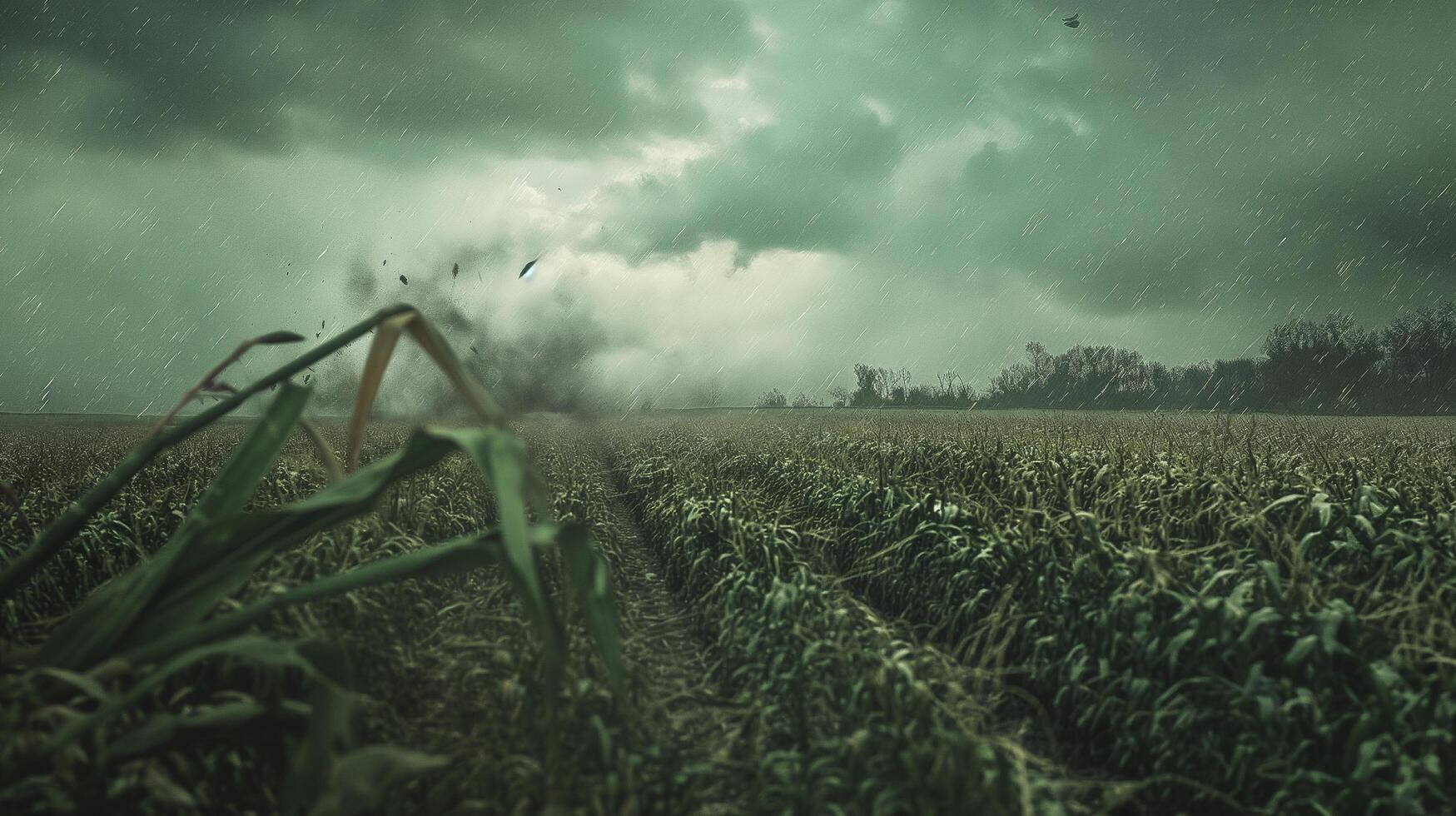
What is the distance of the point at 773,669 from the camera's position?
129 inches

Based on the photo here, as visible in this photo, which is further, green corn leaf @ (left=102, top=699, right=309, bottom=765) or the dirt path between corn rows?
the dirt path between corn rows

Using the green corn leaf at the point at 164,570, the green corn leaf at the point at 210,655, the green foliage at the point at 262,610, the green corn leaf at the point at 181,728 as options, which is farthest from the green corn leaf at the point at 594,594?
the green corn leaf at the point at 164,570

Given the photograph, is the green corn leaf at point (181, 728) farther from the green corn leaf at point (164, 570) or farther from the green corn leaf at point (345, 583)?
the green corn leaf at point (164, 570)

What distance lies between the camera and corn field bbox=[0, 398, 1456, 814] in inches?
70.4

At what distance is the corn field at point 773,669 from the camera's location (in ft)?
5.86

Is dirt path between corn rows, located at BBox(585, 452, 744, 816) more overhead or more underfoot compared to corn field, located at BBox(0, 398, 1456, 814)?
more underfoot

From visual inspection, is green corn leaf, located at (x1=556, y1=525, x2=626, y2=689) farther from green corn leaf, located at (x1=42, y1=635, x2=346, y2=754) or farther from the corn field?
green corn leaf, located at (x1=42, y1=635, x2=346, y2=754)

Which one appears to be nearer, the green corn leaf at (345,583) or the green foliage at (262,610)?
the green foliage at (262,610)

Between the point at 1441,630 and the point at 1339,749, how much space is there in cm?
94

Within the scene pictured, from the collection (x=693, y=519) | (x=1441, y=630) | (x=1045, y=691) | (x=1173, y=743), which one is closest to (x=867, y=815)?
(x=1173, y=743)

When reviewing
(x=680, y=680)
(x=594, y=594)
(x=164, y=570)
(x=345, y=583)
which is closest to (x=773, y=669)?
(x=680, y=680)

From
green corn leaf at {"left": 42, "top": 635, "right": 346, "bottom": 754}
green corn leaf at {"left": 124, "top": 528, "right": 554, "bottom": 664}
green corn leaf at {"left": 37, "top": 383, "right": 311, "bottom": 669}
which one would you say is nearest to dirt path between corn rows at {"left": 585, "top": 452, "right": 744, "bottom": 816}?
green corn leaf at {"left": 124, "top": 528, "right": 554, "bottom": 664}

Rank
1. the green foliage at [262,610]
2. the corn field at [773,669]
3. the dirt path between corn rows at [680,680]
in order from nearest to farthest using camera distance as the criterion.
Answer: the green foliage at [262,610]
the corn field at [773,669]
the dirt path between corn rows at [680,680]

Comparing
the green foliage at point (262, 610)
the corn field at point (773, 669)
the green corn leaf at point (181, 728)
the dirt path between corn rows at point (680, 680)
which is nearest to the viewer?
the green foliage at point (262, 610)
